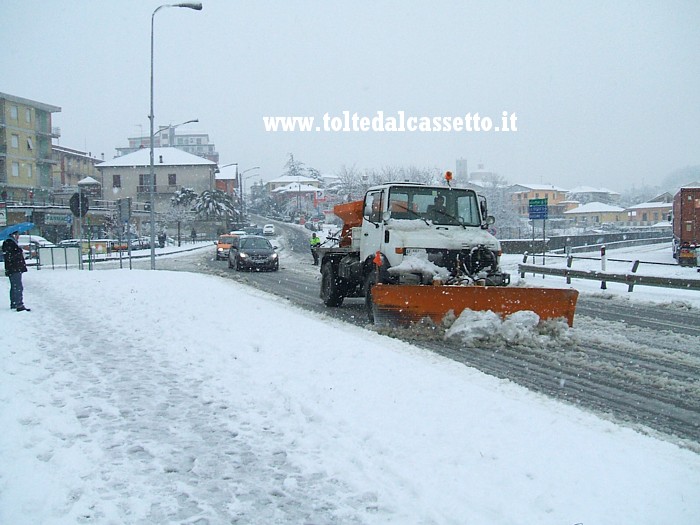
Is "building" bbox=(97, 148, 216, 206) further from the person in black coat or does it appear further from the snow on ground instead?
the snow on ground

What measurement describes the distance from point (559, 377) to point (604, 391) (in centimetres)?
63

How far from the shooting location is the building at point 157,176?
270 feet

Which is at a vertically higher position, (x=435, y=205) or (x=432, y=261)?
(x=435, y=205)

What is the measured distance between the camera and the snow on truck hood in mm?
10328

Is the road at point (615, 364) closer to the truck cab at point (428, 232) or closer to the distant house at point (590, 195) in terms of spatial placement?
the truck cab at point (428, 232)

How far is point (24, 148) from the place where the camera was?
62.4m

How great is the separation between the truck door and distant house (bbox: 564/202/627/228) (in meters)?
109

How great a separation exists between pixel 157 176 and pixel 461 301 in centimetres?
8134

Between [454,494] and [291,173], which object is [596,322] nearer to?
[454,494]

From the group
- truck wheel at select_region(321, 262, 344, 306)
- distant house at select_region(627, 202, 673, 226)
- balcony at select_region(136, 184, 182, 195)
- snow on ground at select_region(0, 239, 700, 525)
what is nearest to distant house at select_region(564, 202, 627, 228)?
distant house at select_region(627, 202, 673, 226)

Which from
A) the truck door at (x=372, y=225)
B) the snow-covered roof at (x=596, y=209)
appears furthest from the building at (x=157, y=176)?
the truck door at (x=372, y=225)

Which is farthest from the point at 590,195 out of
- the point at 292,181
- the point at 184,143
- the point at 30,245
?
the point at 30,245

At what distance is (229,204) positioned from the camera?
79.1 metres

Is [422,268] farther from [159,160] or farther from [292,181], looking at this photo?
[292,181]
